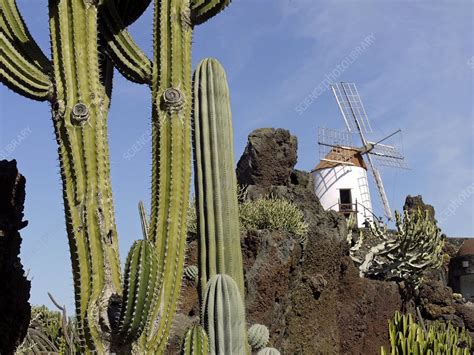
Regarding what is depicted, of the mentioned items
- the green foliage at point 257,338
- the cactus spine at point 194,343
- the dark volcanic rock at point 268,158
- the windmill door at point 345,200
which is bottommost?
the cactus spine at point 194,343

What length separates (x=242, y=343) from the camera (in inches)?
175

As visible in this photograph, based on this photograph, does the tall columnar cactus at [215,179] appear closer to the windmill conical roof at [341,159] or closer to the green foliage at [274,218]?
the green foliage at [274,218]

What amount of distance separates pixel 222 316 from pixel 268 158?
38.2 ft

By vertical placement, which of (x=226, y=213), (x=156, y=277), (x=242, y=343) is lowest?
(x=242, y=343)

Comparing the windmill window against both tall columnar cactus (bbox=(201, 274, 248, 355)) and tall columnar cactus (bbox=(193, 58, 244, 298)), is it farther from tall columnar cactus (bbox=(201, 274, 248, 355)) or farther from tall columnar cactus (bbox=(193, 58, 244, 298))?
tall columnar cactus (bbox=(201, 274, 248, 355))

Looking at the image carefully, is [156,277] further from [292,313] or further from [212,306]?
[292,313]

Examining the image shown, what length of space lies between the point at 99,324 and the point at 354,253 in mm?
11652

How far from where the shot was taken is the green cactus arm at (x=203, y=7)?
496 centimetres

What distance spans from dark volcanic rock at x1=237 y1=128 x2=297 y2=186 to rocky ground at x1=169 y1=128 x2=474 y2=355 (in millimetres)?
2776

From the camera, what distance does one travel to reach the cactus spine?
370 cm

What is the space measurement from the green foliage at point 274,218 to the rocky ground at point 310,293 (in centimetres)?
27

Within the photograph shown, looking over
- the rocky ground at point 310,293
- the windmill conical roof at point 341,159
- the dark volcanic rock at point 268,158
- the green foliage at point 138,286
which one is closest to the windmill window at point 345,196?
the windmill conical roof at point 341,159

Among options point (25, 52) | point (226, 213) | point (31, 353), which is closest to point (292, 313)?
point (31, 353)

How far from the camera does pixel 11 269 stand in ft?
17.9
